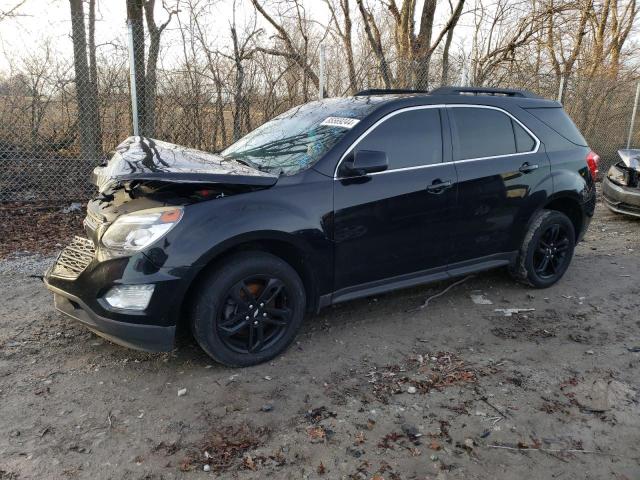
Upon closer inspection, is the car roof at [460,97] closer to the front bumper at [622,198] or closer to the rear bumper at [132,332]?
the rear bumper at [132,332]

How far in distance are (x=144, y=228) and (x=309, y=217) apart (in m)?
1.03

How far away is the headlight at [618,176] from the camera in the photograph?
7266 millimetres

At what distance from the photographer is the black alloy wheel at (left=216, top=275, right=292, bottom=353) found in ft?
10.7

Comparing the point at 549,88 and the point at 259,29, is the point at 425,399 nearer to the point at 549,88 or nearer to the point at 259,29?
the point at 259,29

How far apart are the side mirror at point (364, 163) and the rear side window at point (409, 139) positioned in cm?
17

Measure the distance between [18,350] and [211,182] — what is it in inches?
72.4

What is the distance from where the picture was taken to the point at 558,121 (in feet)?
16.1

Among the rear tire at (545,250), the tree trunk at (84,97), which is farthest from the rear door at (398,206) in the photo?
the tree trunk at (84,97)

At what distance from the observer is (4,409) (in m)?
2.87

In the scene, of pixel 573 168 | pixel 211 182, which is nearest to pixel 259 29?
pixel 573 168

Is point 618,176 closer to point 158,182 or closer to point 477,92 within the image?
point 477,92

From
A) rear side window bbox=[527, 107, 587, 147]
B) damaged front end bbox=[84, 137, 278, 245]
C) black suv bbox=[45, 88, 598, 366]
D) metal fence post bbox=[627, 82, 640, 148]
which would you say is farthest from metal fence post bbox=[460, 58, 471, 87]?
damaged front end bbox=[84, 137, 278, 245]

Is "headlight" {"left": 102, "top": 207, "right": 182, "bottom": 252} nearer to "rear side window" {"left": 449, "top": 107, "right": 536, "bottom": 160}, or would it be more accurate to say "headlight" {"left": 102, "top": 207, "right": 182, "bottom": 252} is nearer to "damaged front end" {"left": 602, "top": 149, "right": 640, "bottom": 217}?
"rear side window" {"left": 449, "top": 107, "right": 536, "bottom": 160}

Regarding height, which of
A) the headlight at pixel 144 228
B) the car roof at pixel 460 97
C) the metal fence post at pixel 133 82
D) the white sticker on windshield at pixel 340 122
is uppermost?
the metal fence post at pixel 133 82
